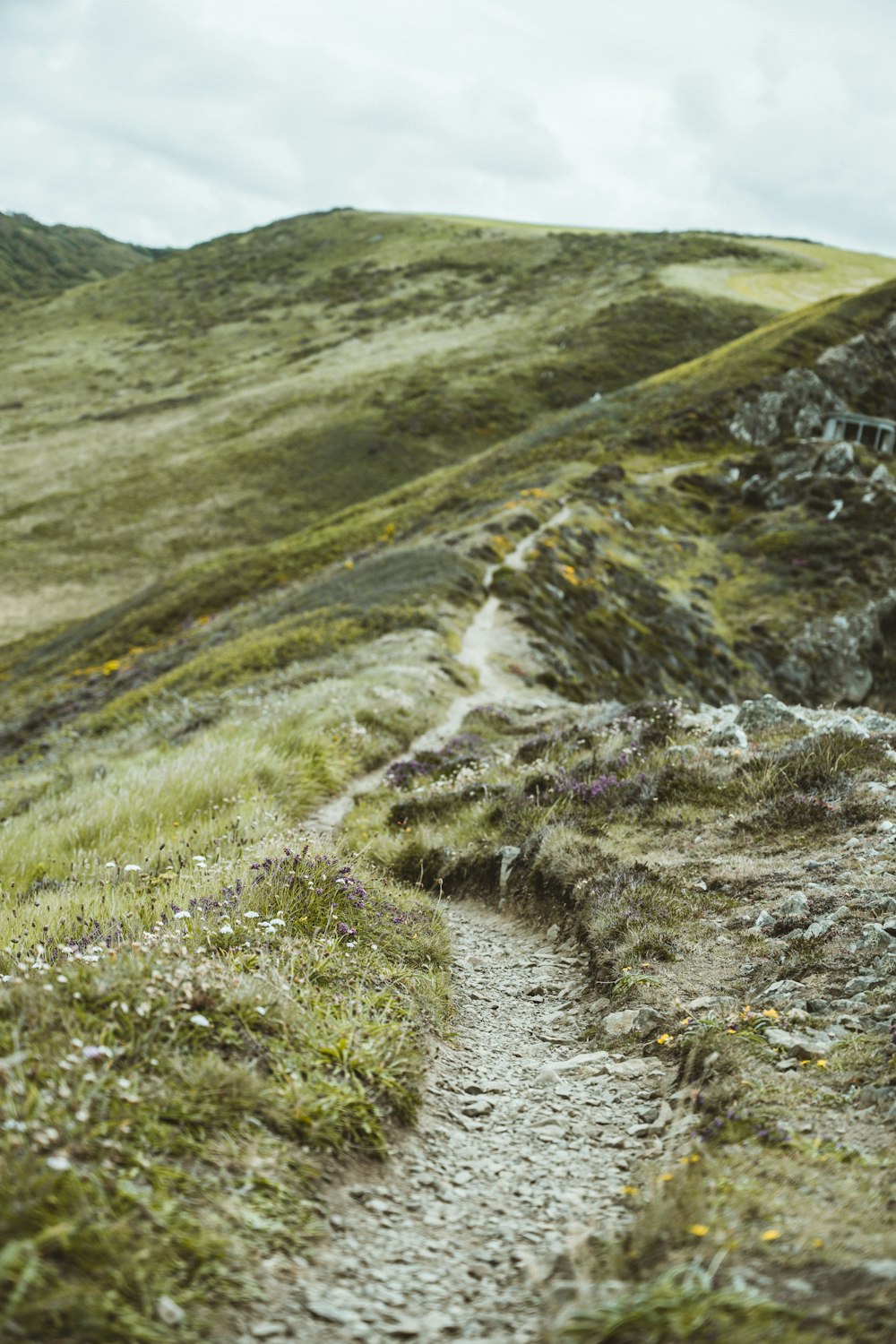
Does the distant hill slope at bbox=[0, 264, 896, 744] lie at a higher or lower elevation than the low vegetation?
higher

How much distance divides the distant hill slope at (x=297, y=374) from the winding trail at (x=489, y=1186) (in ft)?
216

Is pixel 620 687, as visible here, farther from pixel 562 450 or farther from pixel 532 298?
pixel 532 298

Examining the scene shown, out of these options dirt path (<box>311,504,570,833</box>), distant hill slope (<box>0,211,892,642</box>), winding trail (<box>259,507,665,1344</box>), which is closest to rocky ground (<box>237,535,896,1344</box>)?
winding trail (<box>259,507,665,1344</box>)

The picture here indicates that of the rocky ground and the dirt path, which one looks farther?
the dirt path

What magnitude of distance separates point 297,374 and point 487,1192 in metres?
126

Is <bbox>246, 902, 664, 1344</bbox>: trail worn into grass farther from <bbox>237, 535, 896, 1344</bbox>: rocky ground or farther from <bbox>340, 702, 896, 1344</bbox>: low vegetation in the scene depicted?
<bbox>340, 702, 896, 1344</bbox>: low vegetation

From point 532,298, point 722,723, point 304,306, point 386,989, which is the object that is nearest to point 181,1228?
point 386,989

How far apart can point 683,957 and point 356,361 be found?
12359cm

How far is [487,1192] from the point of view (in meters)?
4.51

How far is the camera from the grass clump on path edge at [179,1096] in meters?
3.09

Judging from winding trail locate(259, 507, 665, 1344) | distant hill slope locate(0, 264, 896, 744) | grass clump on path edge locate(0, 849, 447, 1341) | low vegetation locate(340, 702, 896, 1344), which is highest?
distant hill slope locate(0, 264, 896, 744)

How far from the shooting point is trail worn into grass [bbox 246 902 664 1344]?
11.3ft

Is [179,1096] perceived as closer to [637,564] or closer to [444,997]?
[444,997]

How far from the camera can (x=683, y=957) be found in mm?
6965
